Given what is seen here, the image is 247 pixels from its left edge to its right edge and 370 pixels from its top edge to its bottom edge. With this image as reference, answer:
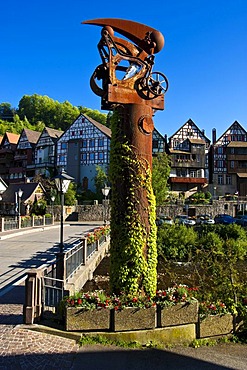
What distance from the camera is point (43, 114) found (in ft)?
306

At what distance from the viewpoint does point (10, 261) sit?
13.5 meters

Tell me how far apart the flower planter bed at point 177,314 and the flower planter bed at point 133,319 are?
0.16 metres

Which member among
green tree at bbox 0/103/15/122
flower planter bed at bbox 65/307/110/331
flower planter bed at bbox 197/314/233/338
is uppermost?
green tree at bbox 0/103/15/122

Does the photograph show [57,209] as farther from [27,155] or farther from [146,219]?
[146,219]

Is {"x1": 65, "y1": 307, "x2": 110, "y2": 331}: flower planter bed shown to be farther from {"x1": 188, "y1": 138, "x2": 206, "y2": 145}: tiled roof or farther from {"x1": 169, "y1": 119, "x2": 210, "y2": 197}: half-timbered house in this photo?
{"x1": 188, "y1": 138, "x2": 206, "y2": 145}: tiled roof

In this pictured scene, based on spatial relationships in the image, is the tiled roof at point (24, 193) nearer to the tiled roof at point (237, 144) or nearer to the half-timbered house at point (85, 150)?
the half-timbered house at point (85, 150)

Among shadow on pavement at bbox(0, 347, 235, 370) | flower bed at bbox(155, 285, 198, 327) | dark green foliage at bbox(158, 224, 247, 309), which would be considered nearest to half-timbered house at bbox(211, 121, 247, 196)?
dark green foliage at bbox(158, 224, 247, 309)

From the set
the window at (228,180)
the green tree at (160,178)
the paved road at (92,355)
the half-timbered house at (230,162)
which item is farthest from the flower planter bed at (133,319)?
the window at (228,180)

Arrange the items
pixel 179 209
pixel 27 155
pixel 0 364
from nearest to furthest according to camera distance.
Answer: pixel 0 364 → pixel 179 209 → pixel 27 155

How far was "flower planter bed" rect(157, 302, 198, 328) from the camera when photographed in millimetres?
6039

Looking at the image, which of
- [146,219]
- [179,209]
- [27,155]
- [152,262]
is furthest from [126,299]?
[27,155]

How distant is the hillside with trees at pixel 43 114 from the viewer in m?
83.7

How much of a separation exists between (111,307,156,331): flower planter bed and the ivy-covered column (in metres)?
0.89

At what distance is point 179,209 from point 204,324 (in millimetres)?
38844
